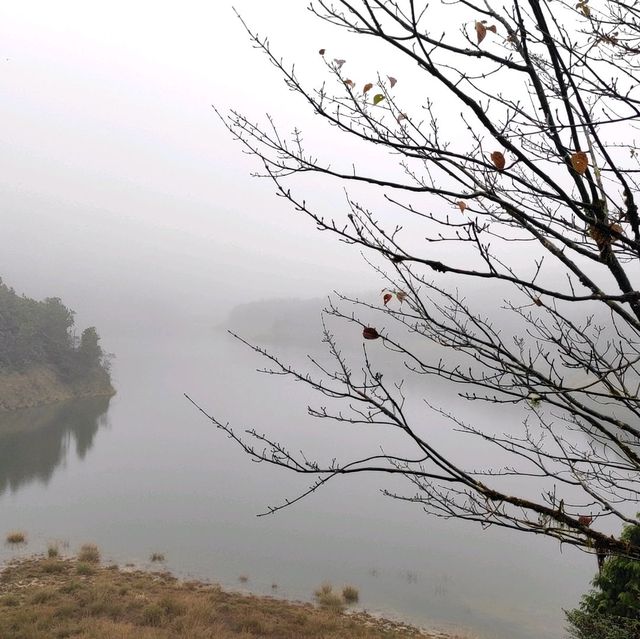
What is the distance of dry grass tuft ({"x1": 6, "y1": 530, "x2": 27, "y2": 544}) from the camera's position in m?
13.3

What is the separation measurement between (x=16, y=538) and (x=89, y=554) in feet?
7.96

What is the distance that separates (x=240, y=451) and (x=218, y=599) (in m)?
13.9

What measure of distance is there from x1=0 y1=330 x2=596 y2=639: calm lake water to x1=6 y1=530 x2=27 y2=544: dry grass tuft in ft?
0.69

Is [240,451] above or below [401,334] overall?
below

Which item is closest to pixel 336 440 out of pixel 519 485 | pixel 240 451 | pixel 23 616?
pixel 240 451

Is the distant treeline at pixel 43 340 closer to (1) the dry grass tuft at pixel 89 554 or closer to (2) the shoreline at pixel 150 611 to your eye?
(1) the dry grass tuft at pixel 89 554

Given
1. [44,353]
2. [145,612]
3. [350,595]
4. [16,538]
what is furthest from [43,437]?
[350,595]

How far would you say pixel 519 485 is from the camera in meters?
19.3

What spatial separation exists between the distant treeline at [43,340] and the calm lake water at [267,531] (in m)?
8.61

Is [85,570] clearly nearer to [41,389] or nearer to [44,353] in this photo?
[41,389]

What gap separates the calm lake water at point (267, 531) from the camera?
1205 centimetres

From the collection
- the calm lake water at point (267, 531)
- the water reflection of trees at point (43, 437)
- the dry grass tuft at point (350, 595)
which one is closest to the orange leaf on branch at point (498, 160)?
the calm lake water at point (267, 531)

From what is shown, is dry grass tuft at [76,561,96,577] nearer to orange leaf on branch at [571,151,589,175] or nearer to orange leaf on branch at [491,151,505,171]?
orange leaf on branch at [491,151,505,171]

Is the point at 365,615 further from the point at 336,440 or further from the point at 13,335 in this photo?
the point at 13,335
